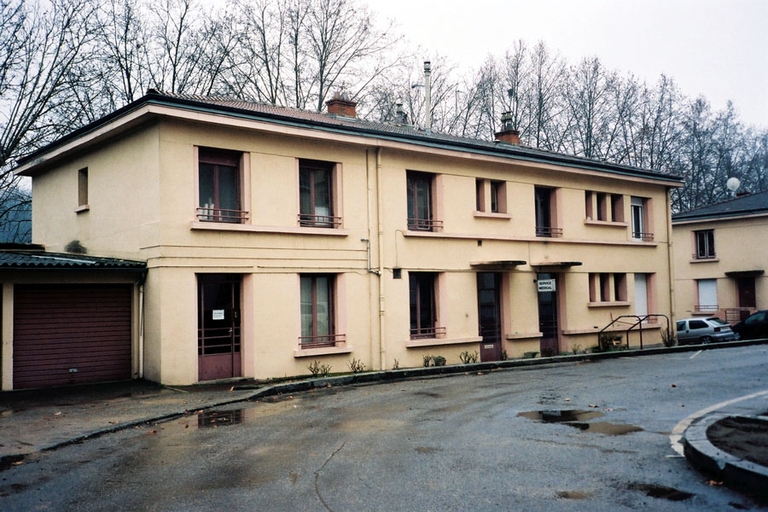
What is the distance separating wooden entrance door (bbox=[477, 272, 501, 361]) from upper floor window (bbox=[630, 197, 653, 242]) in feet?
26.4

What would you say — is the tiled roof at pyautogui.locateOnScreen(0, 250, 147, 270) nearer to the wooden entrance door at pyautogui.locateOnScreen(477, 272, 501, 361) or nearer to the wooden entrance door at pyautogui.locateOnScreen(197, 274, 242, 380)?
the wooden entrance door at pyautogui.locateOnScreen(197, 274, 242, 380)

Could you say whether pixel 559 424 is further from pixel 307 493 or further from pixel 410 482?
pixel 307 493

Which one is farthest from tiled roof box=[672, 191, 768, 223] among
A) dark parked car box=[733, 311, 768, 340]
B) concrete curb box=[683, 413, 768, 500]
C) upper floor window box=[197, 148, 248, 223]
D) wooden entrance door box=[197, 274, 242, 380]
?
concrete curb box=[683, 413, 768, 500]

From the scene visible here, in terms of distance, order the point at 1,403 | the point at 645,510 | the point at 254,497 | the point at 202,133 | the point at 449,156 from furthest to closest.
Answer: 1. the point at 449,156
2. the point at 202,133
3. the point at 1,403
4. the point at 254,497
5. the point at 645,510

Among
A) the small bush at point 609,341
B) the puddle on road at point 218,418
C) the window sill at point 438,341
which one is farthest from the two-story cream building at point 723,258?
the puddle on road at point 218,418

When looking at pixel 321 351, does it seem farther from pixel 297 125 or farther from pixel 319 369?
pixel 297 125

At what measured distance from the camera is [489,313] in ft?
71.8

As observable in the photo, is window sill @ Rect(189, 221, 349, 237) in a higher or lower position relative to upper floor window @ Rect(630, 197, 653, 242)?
lower

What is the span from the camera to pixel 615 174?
2534cm

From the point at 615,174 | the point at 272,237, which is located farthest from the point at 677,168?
the point at 272,237

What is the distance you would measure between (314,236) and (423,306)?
4.26 metres

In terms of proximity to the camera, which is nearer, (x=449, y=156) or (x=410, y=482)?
(x=410, y=482)

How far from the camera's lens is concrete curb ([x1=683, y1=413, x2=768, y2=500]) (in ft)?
20.4

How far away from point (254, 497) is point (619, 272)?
70.9 ft
